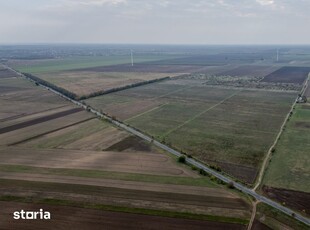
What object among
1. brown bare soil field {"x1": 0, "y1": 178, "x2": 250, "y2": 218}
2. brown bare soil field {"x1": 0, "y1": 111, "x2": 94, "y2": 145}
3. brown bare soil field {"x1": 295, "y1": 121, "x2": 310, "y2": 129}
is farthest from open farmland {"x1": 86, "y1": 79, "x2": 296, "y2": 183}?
brown bare soil field {"x1": 0, "y1": 111, "x2": 94, "y2": 145}

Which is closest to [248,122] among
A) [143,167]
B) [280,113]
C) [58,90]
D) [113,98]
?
[280,113]

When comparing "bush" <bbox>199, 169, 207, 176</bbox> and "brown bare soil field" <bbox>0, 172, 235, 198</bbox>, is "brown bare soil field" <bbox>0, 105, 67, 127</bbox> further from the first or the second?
"bush" <bbox>199, 169, 207, 176</bbox>

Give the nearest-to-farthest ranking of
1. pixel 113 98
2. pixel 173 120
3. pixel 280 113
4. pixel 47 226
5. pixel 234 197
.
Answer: pixel 47 226, pixel 234 197, pixel 173 120, pixel 280 113, pixel 113 98

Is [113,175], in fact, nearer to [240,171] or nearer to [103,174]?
[103,174]

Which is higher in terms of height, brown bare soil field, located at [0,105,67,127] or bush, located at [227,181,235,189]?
brown bare soil field, located at [0,105,67,127]

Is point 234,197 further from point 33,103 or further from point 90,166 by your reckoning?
point 33,103

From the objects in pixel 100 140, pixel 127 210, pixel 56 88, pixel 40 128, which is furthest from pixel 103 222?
pixel 56 88

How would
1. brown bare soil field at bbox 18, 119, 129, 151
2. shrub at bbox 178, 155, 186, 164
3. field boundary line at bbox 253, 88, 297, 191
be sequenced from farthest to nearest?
brown bare soil field at bbox 18, 119, 129, 151 → shrub at bbox 178, 155, 186, 164 → field boundary line at bbox 253, 88, 297, 191
